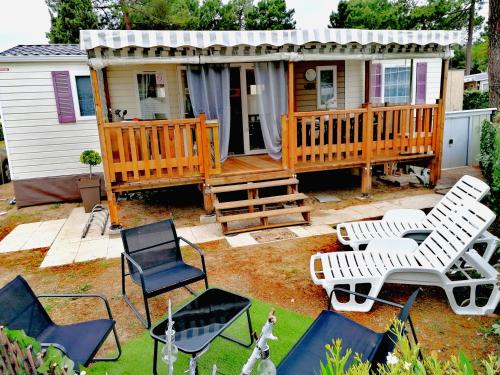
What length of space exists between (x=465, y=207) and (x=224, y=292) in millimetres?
2613

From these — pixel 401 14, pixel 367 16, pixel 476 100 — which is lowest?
pixel 476 100

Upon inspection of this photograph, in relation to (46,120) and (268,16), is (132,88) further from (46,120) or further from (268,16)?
(268,16)

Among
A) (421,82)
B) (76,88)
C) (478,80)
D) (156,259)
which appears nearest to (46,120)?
(76,88)

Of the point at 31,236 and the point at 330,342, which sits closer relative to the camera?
the point at 330,342

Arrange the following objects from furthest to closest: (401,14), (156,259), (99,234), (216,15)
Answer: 1. (216,15)
2. (401,14)
3. (99,234)
4. (156,259)

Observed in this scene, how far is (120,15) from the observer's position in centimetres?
2264

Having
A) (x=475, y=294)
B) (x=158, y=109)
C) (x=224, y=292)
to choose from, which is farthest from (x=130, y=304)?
(x=158, y=109)

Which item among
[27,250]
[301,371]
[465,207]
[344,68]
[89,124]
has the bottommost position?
[27,250]

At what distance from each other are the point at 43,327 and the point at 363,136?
20.0 feet

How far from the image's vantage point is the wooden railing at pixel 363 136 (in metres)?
6.98

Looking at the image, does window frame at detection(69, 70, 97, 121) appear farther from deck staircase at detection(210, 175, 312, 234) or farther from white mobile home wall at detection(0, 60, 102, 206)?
deck staircase at detection(210, 175, 312, 234)

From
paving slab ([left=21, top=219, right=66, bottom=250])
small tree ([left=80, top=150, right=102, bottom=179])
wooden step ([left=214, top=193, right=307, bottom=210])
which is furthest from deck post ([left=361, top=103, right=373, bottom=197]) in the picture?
paving slab ([left=21, top=219, right=66, bottom=250])

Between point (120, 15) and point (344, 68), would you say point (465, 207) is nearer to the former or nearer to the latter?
point (344, 68)

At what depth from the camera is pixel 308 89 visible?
9758 millimetres
